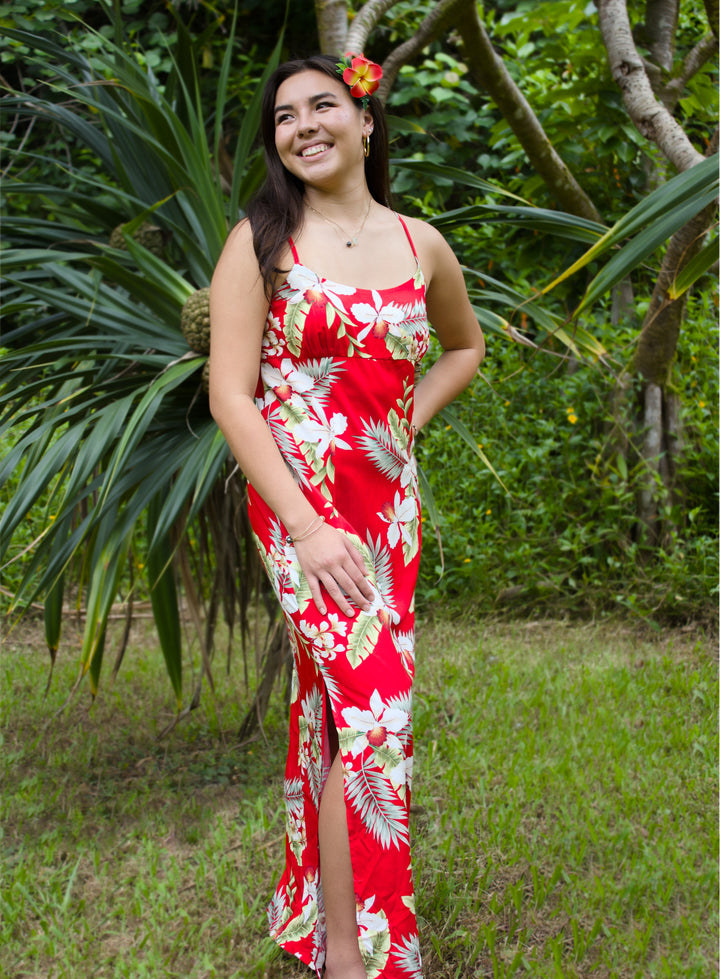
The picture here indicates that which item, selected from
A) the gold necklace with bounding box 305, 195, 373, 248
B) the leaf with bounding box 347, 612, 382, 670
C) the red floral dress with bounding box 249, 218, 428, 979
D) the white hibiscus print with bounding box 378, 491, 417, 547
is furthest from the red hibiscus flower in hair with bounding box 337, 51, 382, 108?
the leaf with bounding box 347, 612, 382, 670

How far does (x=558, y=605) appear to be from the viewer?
390 centimetres

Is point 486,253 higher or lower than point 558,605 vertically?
higher

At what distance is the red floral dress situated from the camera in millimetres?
1504

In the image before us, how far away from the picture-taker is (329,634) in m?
1.50

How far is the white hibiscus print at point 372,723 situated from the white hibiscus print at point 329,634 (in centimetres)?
9

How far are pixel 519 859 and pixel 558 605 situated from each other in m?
1.90

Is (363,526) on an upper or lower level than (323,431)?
lower

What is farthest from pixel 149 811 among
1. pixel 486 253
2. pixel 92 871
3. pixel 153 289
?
pixel 486 253

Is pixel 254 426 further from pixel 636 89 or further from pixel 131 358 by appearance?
pixel 636 89

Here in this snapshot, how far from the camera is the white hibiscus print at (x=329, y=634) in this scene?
1497 mm

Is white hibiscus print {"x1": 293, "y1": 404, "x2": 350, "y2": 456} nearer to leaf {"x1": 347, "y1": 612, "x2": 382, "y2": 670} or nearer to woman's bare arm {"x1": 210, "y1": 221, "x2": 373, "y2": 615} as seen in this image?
woman's bare arm {"x1": 210, "y1": 221, "x2": 373, "y2": 615}

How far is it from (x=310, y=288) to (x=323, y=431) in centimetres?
24

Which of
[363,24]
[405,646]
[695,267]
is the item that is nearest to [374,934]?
[405,646]

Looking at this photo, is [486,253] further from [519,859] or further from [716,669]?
[519,859]
